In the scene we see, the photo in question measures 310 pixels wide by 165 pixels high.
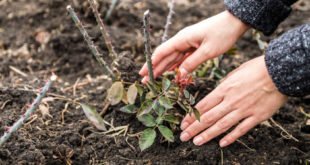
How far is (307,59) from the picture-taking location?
4.89 ft

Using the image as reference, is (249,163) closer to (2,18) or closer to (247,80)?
(247,80)

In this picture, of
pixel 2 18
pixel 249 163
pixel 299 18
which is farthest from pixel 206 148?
pixel 2 18

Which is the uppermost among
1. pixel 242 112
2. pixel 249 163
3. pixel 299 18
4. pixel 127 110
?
pixel 127 110

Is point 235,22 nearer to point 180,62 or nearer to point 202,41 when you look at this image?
point 202,41

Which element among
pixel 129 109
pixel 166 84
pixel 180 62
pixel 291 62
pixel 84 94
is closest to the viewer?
pixel 291 62

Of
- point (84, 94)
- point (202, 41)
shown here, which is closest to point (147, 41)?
point (202, 41)

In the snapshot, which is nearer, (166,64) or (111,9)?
(166,64)

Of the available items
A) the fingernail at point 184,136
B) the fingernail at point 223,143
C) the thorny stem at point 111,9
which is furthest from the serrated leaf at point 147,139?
the thorny stem at point 111,9

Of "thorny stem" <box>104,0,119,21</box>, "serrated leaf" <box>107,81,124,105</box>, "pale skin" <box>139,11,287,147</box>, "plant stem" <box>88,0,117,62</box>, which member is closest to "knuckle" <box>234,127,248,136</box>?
"pale skin" <box>139,11,287,147</box>

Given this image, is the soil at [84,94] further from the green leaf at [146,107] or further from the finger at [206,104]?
the green leaf at [146,107]

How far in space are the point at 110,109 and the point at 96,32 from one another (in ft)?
2.16

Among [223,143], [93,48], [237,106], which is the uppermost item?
[93,48]

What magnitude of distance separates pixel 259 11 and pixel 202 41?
0.72 feet

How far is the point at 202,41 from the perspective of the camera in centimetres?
173
